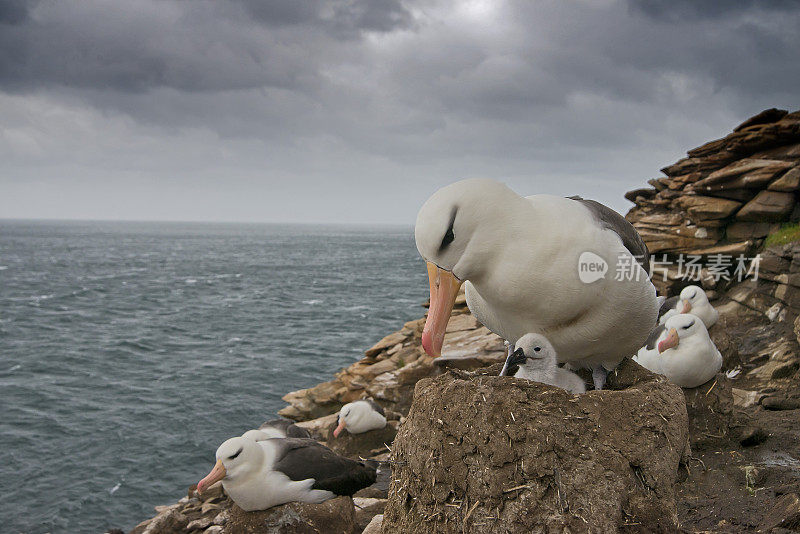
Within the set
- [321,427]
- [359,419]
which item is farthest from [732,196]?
[321,427]

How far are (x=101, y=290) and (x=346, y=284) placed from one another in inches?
872

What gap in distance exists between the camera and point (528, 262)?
377 cm

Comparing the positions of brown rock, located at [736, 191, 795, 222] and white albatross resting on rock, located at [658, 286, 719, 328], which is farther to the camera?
brown rock, located at [736, 191, 795, 222]

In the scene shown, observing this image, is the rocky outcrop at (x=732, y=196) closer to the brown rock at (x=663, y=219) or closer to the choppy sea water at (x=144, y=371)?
the brown rock at (x=663, y=219)

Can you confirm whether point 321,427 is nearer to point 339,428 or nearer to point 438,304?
point 339,428

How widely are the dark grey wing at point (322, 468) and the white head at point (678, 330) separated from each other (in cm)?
407

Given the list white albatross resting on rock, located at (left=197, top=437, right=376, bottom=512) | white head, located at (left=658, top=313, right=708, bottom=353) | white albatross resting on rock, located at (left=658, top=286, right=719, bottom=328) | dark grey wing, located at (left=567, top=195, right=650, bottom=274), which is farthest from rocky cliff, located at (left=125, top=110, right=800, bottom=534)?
dark grey wing, located at (left=567, top=195, right=650, bottom=274)

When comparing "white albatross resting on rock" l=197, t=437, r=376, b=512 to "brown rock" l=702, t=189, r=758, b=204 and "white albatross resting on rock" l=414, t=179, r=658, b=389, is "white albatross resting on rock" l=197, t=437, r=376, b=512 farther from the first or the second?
"brown rock" l=702, t=189, r=758, b=204

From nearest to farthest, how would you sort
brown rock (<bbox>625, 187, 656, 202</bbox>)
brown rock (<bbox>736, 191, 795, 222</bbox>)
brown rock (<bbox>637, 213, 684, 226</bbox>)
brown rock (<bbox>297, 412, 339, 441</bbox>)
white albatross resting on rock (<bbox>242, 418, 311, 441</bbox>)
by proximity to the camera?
white albatross resting on rock (<bbox>242, 418, 311, 441</bbox>) → brown rock (<bbox>297, 412, 339, 441</bbox>) → brown rock (<bbox>736, 191, 795, 222</bbox>) → brown rock (<bbox>637, 213, 684, 226</bbox>) → brown rock (<bbox>625, 187, 656, 202</bbox>)

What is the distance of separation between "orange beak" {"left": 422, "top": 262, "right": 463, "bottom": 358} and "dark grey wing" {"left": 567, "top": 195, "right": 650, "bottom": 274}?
119 cm

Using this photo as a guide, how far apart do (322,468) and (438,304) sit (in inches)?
182

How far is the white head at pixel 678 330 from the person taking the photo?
812 cm

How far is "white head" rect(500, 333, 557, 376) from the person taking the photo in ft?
14.6

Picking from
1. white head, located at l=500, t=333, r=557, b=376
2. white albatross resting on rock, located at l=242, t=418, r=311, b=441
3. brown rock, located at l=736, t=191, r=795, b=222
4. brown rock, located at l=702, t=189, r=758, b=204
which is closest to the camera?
white head, located at l=500, t=333, r=557, b=376
